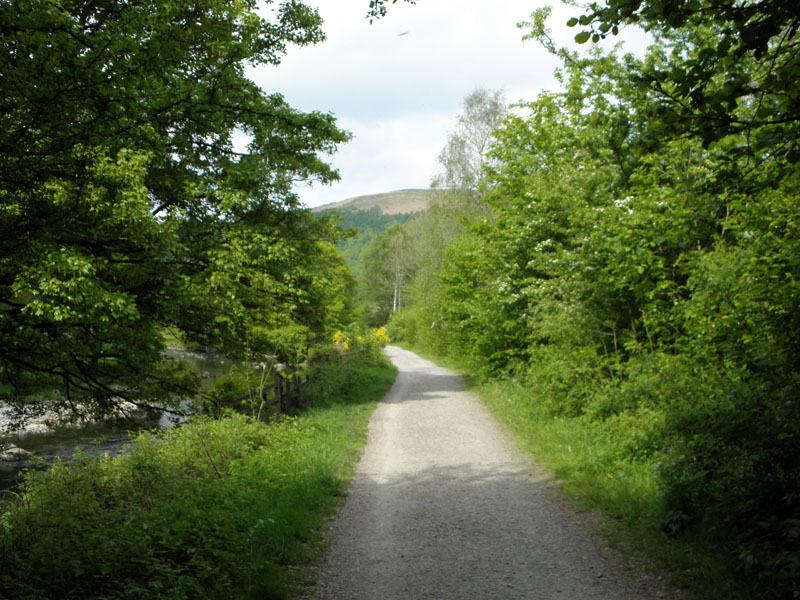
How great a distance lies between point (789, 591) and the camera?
12.7ft

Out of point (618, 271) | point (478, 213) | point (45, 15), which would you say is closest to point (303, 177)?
point (618, 271)

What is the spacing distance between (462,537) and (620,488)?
219 cm

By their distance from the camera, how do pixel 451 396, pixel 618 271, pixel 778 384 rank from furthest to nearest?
1. pixel 451 396
2. pixel 618 271
3. pixel 778 384

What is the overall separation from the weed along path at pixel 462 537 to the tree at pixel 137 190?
11.9 ft

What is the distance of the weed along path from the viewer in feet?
15.5

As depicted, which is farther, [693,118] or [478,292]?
[478,292]

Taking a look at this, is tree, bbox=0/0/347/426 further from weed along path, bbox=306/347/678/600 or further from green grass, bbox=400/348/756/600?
green grass, bbox=400/348/756/600

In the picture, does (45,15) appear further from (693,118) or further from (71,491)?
(71,491)

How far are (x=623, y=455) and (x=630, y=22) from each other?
603cm

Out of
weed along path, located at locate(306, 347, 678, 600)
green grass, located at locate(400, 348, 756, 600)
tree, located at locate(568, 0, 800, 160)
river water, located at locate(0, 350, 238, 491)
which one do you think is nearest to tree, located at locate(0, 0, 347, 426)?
river water, located at locate(0, 350, 238, 491)

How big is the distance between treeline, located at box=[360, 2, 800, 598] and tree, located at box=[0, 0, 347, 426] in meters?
4.09

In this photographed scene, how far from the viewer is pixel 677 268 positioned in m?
9.09

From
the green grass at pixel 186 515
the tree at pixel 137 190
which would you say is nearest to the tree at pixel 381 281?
the tree at pixel 137 190

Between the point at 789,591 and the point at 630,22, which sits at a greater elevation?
the point at 630,22
